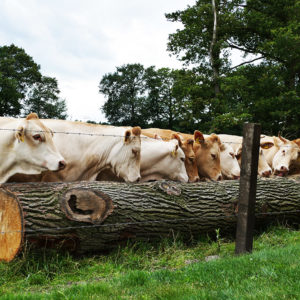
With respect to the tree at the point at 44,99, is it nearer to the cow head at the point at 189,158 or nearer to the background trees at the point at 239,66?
the background trees at the point at 239,66

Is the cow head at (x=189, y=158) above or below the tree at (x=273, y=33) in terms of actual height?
below

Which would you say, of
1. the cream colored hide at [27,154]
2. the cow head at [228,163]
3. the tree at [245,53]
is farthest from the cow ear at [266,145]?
the tree at [245,53]

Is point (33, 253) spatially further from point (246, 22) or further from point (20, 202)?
point (246, 22)

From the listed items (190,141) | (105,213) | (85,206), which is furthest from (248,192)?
(190,141)

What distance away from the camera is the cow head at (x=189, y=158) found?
7887 millimetres

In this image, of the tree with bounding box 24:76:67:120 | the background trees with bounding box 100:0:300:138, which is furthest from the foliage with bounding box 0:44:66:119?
the background trees with bounding box 100:0:300:138

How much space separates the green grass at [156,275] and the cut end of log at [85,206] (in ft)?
1.60

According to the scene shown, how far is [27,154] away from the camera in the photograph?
548cm

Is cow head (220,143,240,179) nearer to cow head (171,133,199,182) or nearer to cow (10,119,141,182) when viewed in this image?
cow head (171,133,199,182)

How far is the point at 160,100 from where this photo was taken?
135 feet

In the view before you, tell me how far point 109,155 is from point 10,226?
2663 millimetres

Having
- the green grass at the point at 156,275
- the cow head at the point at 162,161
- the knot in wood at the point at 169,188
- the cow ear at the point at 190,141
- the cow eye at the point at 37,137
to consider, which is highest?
the cow ear at the point at 190,141

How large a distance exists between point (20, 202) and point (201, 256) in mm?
2361

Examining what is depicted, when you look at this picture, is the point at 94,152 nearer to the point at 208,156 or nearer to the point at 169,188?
the point at 169,188
